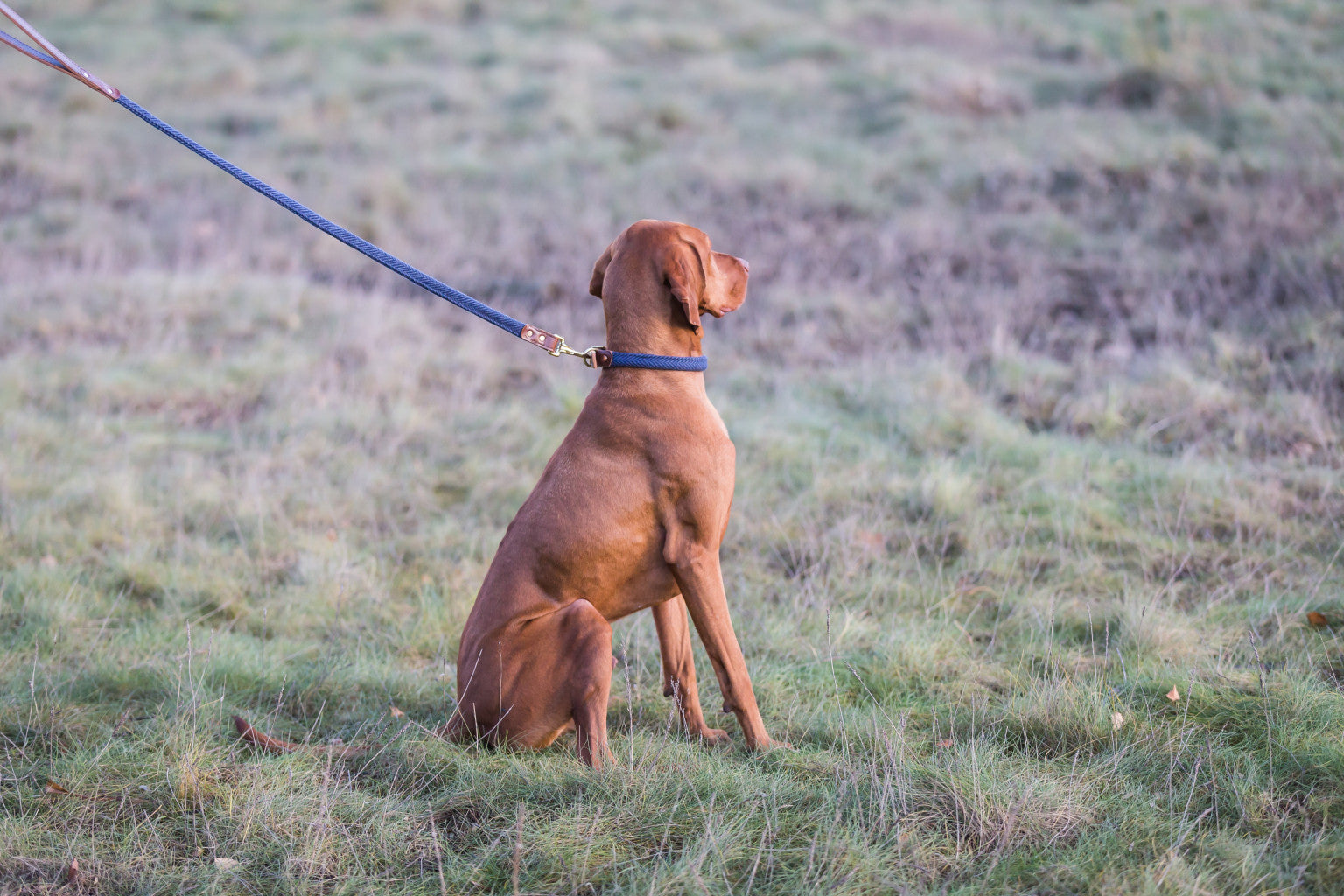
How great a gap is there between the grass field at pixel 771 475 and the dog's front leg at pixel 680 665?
15 cm

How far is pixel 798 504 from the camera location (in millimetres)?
5141

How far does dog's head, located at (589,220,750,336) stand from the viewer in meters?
3.05

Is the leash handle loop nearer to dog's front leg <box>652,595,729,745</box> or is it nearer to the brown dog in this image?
the brown dog

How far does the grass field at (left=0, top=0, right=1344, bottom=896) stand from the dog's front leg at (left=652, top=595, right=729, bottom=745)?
0.15 m

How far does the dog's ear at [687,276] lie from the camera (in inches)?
119

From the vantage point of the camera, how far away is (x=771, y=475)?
18.2 feet

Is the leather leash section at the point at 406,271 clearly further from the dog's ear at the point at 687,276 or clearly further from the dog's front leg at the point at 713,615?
the dog's front leg at the point at 713,615

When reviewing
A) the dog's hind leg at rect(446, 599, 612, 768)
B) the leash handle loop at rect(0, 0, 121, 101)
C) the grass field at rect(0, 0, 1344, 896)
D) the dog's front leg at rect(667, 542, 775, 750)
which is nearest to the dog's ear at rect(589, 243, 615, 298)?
the dog's front leg at rect(667, 542, 775, 750)

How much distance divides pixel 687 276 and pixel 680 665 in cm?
126

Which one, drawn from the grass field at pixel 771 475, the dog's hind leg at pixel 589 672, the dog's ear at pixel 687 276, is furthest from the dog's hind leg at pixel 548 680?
the dog's ear at pixel 687 276

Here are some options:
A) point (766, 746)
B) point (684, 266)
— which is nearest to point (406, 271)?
point (684, 266)

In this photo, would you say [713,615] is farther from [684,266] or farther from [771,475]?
[771,475]

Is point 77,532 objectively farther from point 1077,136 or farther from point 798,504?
point 1077,136

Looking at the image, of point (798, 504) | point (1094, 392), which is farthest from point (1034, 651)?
point (1094, 392)
